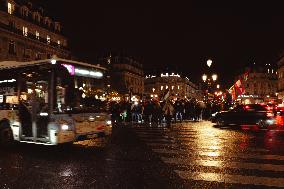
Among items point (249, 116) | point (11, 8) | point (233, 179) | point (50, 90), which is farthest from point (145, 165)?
point (11, 8)

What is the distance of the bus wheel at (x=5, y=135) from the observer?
13430 millimetres

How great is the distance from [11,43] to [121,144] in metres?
37.7

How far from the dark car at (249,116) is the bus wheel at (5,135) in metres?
14.0

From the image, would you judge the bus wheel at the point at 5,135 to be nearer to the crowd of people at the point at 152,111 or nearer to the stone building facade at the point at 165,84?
the crowd of people at the point at 152,111

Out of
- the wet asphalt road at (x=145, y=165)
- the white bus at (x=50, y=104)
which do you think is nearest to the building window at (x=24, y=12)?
the white bus at (x=50, y=104)

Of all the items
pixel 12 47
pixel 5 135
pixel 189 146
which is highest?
pixel 12 47

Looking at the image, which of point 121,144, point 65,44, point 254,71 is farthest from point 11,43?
point 254,71

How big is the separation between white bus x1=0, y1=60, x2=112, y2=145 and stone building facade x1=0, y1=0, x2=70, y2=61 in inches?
1364

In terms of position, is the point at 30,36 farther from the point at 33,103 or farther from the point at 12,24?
the point at 33,103

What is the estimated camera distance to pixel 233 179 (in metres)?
8.32

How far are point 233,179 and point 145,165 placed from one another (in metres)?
2.48

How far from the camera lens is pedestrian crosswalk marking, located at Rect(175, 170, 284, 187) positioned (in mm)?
7988

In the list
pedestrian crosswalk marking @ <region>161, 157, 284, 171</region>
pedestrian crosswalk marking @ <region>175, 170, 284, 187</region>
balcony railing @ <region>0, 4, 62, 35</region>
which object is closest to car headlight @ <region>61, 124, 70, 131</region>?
pedestrian crosswalk marking @ <region>161, 157, 284, 171</region>

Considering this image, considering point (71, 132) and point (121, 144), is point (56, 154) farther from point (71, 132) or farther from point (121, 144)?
point (121, 144)
